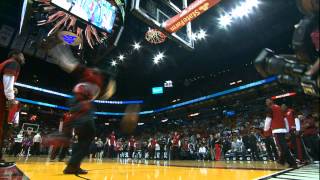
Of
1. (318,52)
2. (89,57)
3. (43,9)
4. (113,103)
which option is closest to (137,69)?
(113,103)

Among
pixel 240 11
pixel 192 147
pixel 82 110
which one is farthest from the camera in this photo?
pixel 192 147

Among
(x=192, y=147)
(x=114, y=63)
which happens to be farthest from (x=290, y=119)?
(x=114, y=63)

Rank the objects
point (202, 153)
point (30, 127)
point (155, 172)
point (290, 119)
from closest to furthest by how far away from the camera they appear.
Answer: point (155, 172), point (290, 119), point (202, 153), point (30, 127)

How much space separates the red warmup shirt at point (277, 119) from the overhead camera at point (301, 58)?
4.45 meters

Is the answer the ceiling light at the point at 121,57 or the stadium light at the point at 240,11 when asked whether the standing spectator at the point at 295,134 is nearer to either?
the stadium light at the point at 240,11

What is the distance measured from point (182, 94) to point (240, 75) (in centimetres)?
969

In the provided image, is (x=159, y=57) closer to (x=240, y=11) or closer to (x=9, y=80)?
(x=240, y=11)

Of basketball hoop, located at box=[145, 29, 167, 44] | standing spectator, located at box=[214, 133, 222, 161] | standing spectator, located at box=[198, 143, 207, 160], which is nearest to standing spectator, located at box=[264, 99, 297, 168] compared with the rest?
basketball hoop, located at box=[145, 29, 167, 44]

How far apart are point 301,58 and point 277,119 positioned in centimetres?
462

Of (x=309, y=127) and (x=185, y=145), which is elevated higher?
(x=309, y=127)

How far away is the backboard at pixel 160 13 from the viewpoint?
6.81m

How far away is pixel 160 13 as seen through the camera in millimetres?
7520

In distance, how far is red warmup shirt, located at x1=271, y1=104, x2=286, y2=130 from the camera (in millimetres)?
6145

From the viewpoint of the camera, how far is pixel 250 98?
26.8 meters
